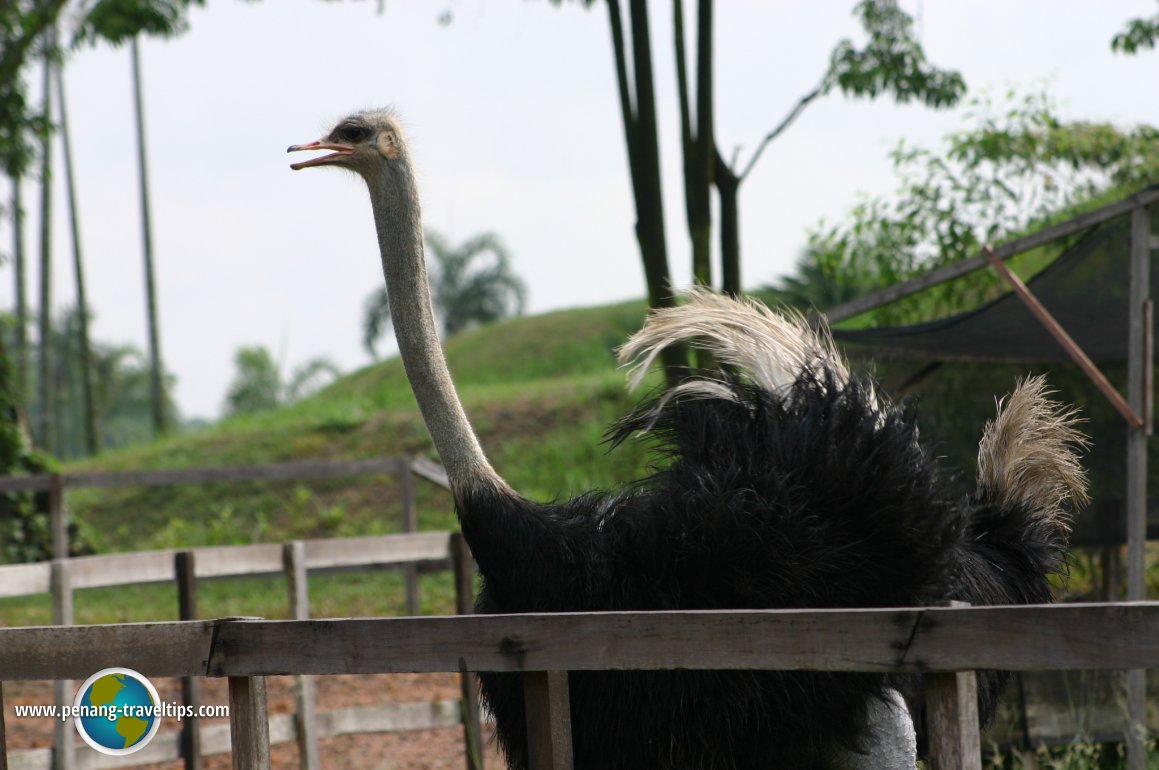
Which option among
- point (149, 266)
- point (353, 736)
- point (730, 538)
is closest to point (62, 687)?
point (353, 736)

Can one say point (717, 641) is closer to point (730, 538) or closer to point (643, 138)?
point (730, 538)

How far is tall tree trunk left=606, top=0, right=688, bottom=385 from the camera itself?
8570mm

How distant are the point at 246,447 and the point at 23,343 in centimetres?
1779

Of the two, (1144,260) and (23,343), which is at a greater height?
(23,343)

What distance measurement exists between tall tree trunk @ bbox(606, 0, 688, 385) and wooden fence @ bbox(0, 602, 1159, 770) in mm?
5520

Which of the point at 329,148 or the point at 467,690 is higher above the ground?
the point at 329,148

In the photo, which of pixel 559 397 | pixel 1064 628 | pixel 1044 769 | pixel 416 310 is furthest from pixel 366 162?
pixel 559 397

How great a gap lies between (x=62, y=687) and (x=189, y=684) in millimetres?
506

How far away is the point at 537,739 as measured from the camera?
122 inches

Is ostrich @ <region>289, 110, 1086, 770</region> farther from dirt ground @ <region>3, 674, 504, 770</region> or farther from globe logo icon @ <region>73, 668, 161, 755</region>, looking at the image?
dirt ground @ <region>3, 674, 504, 770</region>

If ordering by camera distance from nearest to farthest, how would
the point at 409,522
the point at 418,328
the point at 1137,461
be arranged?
1. the point at 418,328
2. the point at 1137,461
3. the point at 409,522

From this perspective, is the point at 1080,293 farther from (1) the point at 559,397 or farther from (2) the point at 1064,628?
(1) the point at 559,397

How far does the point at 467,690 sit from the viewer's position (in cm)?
609

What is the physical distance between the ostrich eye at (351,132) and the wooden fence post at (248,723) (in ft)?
5.98
